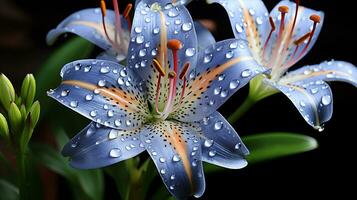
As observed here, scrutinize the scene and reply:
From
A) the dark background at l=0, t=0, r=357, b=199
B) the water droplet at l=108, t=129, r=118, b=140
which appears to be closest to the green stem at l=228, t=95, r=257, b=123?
the water droplet at l=108, t=129, r=118, b=140

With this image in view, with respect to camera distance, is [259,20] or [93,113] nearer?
[93,113]

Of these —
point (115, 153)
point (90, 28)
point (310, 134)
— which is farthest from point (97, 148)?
point (310, 134)

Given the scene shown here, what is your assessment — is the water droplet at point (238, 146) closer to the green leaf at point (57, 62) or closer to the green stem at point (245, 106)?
the green stem at point (245, 106)

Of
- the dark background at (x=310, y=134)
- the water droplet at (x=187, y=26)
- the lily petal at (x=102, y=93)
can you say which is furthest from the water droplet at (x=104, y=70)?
the dark background at (x=310, y=134)

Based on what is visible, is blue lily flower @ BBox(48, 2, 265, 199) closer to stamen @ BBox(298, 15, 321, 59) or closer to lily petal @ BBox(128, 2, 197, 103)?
lily petal @ BBox(128, 2, 197, 103)

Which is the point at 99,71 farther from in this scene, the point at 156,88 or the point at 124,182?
the point at 124,182

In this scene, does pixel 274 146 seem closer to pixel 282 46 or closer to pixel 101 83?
pixel 282 46

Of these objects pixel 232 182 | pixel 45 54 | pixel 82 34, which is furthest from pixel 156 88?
pixel 45 54

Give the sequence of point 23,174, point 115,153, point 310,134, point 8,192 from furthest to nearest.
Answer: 1. point 310,134
2. point 8,192
3. point 23,174
4. point 115,153
